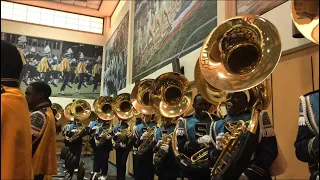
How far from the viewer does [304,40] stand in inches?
125

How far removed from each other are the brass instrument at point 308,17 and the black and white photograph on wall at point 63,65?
14171mm

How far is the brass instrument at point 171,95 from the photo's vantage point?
425 centimetres

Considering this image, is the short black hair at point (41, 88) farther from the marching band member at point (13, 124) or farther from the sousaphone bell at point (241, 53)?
the sousaphone bell at point (241, 53)

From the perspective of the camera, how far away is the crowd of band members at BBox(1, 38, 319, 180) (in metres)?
1.40

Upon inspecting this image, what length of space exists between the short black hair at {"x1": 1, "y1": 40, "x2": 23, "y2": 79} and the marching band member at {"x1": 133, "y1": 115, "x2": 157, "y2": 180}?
3.49m

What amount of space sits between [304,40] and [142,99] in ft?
10.3

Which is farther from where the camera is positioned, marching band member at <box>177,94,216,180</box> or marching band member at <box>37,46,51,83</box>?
marching band member at <box>37,46,51,83</box>

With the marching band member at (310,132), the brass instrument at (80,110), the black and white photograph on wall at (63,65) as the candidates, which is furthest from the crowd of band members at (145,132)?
the black and white photograph on wall at (63,65)

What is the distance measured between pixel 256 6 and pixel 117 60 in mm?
9066

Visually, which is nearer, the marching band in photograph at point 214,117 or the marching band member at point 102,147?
the marching band in photograph at point 214,117

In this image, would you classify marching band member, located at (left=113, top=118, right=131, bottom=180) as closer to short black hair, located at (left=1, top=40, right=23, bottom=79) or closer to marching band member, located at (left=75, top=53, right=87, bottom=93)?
short black hair, located at (left=1, top=40, right=23, bottom=79)

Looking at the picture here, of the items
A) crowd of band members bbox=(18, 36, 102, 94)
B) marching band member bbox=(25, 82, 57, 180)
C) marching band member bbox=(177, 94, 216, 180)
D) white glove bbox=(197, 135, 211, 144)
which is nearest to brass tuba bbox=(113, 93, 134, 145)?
marching band member bbox=(177, 94, 216, 180)

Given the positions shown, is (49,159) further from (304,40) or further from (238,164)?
(304,40)

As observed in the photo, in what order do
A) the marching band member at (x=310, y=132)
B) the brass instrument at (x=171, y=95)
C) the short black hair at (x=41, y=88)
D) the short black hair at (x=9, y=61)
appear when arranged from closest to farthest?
the short black hair at (x=9, y=61), the marching band member at (x=310, y=132), the short black hair at (x=41, y=88), the brass instrument at (x=171, y=95)
